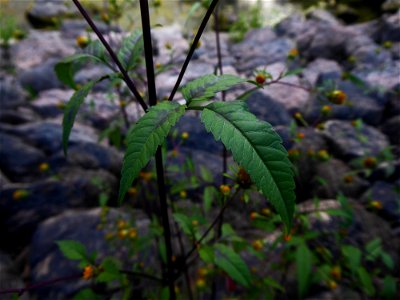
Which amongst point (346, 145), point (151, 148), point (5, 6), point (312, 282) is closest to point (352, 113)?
point (346, 145)

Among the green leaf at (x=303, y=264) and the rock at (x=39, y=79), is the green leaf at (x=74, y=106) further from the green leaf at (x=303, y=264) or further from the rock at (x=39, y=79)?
the rock at (x=39, y=79)

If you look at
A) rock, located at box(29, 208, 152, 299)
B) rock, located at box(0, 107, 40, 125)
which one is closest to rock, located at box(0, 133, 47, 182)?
rock, located at box(0, 107, 40, 125)

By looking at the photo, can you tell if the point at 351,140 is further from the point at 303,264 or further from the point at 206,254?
the point at 206,254

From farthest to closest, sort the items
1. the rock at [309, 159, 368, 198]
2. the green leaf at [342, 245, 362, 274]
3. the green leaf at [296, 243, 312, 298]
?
the rock at [309, 159, 368, 198], the green leaf at [342, 245, 362, 274], the green leaf at [296, 243, 312, 298]

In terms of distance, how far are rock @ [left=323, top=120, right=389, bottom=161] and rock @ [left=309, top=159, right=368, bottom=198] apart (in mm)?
167

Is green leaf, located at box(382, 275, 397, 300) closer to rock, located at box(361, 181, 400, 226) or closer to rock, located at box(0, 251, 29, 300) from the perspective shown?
rock, located at box(361, 181, 400, 226)

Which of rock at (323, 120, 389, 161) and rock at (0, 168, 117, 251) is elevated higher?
rock at (323, 120, 389, 161)

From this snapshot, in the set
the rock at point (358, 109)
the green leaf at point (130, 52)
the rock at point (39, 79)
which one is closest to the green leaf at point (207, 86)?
the green leaf at point (130, 52)

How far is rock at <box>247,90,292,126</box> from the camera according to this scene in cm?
286

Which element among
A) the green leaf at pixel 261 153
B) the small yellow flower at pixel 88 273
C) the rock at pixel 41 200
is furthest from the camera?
→ the rock at pixel 41 200

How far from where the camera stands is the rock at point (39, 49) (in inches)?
173

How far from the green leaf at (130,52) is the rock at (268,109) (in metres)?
1.93

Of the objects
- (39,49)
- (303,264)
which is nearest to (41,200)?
(303,264)

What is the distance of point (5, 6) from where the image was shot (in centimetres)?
716
